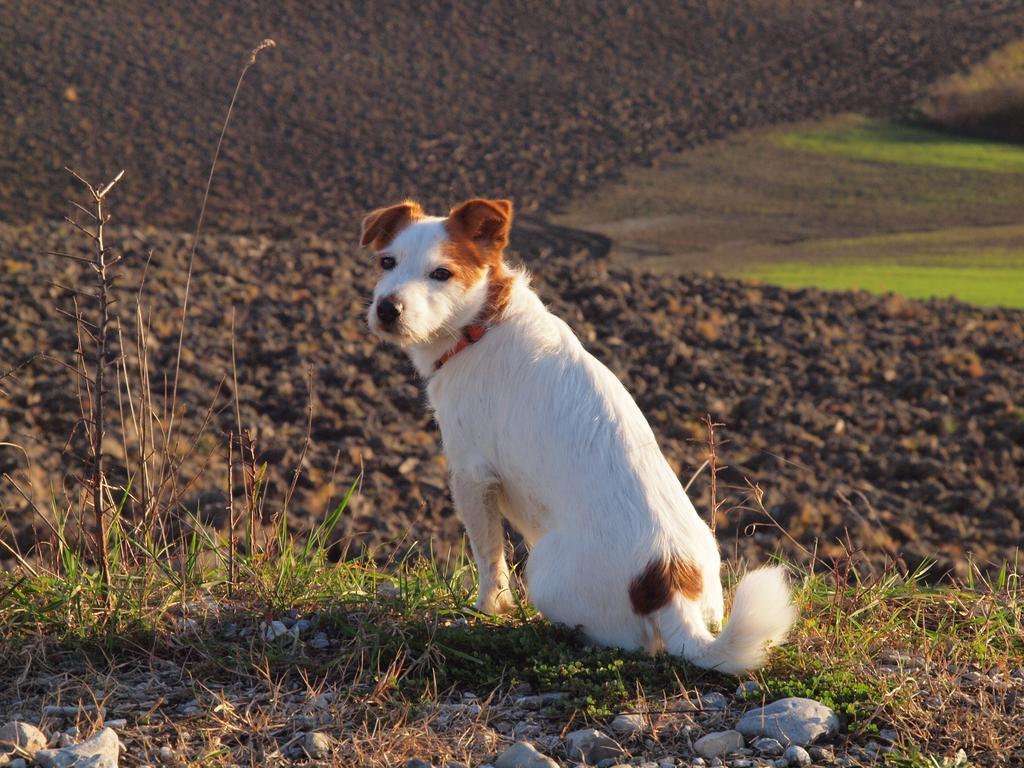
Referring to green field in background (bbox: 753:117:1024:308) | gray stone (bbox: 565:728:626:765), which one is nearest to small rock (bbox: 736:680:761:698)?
gray stone (bbox: 565:728:626:765)

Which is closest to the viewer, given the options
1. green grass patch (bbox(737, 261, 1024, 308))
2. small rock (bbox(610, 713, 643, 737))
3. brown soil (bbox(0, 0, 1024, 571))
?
small rock (bbox(610, 713, 643, 737))

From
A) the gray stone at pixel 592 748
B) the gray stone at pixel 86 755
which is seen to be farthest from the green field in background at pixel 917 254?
the gray stone at pixel 86 755

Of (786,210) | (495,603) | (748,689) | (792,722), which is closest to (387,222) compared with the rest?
(495,603)

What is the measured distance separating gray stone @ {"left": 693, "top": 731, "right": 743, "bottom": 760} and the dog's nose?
1.34 metres

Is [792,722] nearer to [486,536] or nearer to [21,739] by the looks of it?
[486,536]

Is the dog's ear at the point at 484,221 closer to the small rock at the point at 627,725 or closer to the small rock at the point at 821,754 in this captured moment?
the small rock at the point at 627,725

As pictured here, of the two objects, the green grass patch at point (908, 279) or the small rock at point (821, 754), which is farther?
the green grass patch at point (908, 279)

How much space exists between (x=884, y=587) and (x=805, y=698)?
1197mm

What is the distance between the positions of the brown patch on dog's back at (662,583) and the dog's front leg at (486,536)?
567 millimetres

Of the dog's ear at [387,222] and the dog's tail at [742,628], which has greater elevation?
the dog's ear at [387,222]

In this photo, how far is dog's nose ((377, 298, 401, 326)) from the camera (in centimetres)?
325

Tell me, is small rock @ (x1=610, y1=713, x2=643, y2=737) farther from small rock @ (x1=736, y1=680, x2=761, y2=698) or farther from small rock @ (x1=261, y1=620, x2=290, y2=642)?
small rock @ (x1=261, y1=620, x2=290, y2=642)

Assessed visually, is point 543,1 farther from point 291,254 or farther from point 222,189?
point 291,254

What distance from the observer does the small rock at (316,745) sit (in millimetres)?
2721
